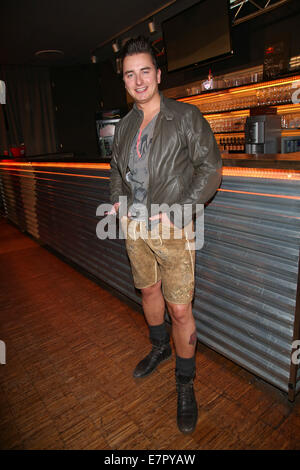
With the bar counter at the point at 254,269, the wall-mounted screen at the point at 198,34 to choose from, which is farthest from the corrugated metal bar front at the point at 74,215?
the wall-mounted screen at the point at 198,34

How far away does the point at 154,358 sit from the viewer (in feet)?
6.05

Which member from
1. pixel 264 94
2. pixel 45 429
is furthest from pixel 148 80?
pixel 264 94

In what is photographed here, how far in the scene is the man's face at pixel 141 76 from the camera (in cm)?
132

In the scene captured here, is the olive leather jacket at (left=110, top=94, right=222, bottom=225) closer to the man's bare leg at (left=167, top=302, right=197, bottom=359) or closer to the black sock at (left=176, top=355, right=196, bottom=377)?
the man's bare leg at (left=167, top=302, right=197, bottom=359)

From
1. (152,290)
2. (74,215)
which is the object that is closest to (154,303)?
(152,290)

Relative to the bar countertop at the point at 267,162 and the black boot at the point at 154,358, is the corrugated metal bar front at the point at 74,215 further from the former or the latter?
the bar countertop at the point at 267,162

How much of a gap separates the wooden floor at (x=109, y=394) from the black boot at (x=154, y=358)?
44 mm

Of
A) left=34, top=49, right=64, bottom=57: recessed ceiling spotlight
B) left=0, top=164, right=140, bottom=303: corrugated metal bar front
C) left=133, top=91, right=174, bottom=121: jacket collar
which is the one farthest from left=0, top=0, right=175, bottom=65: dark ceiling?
left=133, top=91, right=174, bottom=121: jacket collar

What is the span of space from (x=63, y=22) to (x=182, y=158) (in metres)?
5.35

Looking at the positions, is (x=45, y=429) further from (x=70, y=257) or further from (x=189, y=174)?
(x=70, y=257)

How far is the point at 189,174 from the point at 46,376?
147 centimetres

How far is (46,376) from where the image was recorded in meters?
1.86

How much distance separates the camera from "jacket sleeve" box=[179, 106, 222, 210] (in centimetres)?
127

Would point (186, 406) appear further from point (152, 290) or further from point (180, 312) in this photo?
point (152, 290)
